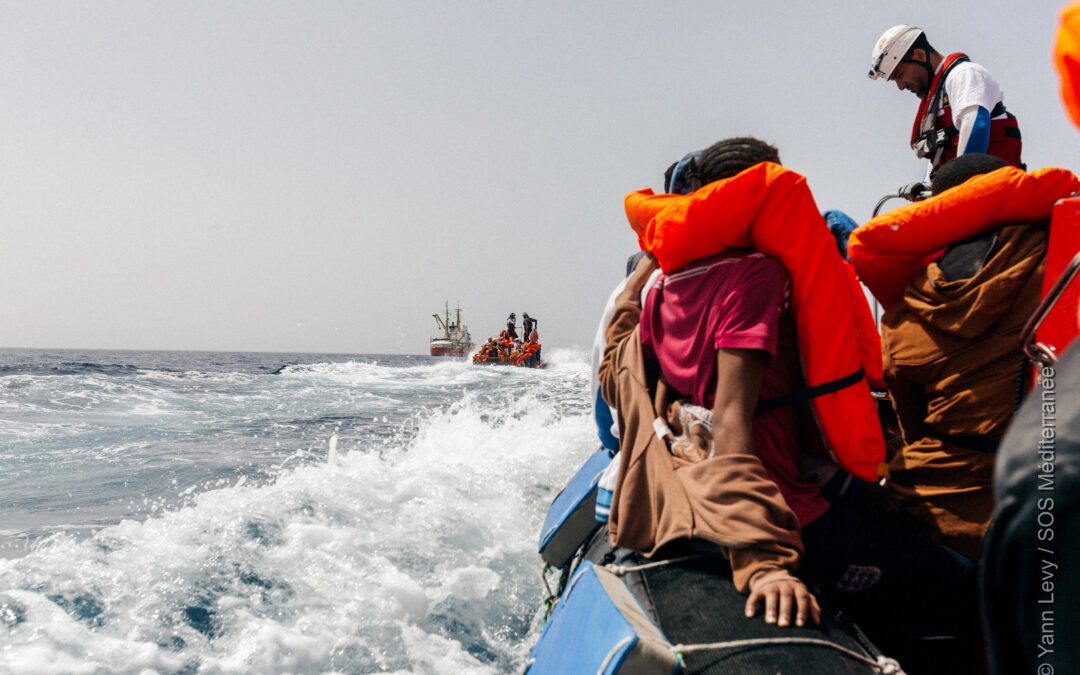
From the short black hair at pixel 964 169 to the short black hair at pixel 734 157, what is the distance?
472mm

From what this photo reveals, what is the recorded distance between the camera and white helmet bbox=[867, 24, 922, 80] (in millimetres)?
2872

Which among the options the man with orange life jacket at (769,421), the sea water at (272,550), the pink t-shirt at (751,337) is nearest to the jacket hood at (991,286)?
the man with orange life jacket at (769,421)

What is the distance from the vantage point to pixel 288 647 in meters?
2.99

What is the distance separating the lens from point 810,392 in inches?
67.5

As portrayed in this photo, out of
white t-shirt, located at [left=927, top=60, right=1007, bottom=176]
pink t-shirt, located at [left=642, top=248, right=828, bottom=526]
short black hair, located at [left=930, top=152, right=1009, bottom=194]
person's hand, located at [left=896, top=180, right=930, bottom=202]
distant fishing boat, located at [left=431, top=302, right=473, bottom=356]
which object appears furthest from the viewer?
distant fishing boat, located at [left=431, top=302, right=473, bottom=356]

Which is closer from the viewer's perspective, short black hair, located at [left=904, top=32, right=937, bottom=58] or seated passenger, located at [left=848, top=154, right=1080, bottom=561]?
seated passenger, located at [left=848, top=154, right=1080, bottom=561]

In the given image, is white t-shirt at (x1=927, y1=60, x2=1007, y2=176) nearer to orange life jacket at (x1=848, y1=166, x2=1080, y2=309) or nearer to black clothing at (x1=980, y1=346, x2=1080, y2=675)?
orange life jacket at (x1=848, y1=166, x2=1080, y2=309)

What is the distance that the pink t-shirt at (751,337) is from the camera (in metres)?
1.68

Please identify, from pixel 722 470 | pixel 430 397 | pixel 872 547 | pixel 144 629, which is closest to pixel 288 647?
pixel 144 629

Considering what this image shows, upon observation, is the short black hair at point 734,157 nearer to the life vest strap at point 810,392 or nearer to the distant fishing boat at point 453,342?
the life vest strap at point 810,392

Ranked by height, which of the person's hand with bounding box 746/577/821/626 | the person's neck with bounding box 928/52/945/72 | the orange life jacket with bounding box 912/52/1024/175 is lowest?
the person's hand with bounding box 746/577/821/626

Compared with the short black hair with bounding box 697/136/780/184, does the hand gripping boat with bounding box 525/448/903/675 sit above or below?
below

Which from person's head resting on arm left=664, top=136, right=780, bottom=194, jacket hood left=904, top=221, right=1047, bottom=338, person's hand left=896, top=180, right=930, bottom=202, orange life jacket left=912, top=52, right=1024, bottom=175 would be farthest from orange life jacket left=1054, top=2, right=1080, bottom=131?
orange life jacket left=912, top=52, right=1024, bottom=175

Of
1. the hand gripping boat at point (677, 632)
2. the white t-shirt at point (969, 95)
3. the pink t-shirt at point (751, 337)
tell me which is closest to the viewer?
the hand gripping boat at point (677, 632)
